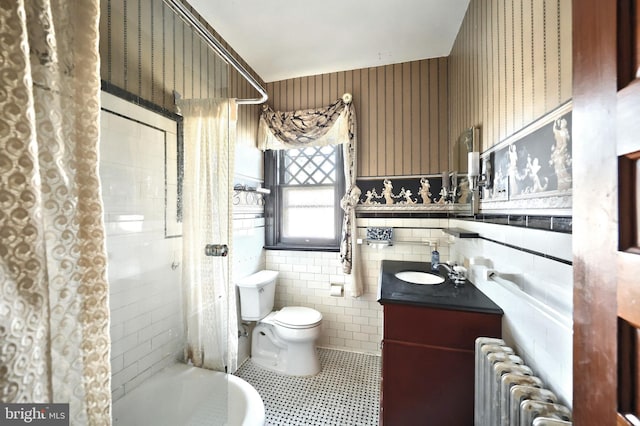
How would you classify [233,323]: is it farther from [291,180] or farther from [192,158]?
[291,180]

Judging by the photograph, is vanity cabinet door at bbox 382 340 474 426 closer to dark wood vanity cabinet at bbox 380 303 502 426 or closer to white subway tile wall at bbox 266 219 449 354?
dark wood vanity cabinet at bbox 380 303 502 426

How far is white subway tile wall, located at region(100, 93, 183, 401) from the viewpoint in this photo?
3.43ft

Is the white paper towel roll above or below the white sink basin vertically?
below

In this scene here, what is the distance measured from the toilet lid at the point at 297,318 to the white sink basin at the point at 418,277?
0.81 meters

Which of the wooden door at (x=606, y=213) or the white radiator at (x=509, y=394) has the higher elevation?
the wooden door at (x=606, y=213)

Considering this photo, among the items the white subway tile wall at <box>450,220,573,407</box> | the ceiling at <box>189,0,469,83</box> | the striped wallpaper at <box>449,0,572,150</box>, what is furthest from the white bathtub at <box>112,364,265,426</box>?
the ceiling at <box>189,0,469,83</box>

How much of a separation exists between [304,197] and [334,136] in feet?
2.34

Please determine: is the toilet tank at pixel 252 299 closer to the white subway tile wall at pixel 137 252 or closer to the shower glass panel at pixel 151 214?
the shower glass panel at pixel 151 214

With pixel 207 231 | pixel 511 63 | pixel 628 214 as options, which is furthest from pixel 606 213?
pixel 207 231

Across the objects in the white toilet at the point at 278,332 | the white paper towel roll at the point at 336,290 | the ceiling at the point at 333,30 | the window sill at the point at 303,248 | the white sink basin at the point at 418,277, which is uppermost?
the ceiling at the point at 333,30

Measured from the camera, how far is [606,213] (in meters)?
0.41

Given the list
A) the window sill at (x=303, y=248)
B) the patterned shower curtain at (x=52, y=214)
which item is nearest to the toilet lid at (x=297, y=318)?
the window sill at (x=303, y=248)

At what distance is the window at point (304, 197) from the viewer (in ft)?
8.38

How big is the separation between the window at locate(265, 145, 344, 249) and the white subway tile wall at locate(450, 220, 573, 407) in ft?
5.00
